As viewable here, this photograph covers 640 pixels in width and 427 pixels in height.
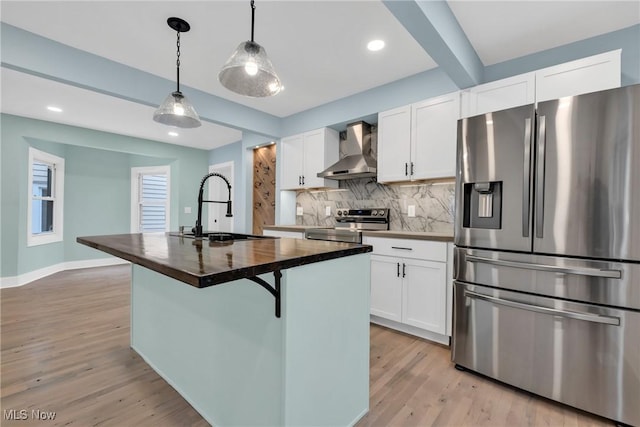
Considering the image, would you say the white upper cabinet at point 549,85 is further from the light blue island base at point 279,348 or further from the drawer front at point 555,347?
the light blue island base at point 279,348

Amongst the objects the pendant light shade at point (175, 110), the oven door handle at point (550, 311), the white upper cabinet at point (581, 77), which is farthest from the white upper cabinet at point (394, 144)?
the pendant light shade at point (175, 110)

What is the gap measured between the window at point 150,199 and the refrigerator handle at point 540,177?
637 cm

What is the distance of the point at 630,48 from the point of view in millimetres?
2082

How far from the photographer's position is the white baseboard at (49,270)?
4.19 meters

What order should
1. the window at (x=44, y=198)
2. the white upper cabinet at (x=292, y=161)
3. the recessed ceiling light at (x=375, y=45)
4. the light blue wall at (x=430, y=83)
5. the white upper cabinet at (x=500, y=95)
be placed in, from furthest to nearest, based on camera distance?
the window at (x=44, y=198), the white upper cabinet at (x=292, y=161), the recessed ceiling light at (x=375, y=45), the white upper cabinet at (x=500, y=95), the light blue wall at (x=430, y=83)

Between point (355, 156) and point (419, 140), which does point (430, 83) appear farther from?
point (355, 156)

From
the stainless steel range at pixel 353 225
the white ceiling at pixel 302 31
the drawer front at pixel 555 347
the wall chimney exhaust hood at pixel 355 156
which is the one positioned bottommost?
the drawer front at pixel 555 347

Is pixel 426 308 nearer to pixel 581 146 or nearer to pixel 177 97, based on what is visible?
pixel 581 146

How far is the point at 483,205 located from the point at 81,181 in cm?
677

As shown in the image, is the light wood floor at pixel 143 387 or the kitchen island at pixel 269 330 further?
the light wood floor at pixel 143 387

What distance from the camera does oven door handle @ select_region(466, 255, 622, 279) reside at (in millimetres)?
1554

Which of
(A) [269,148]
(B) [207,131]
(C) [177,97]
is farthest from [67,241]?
(C) [177,97]

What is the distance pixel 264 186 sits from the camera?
4746mm

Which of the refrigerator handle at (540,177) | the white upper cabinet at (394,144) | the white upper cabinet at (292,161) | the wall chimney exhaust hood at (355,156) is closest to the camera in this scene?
the refrigerator handle at (540,177)
